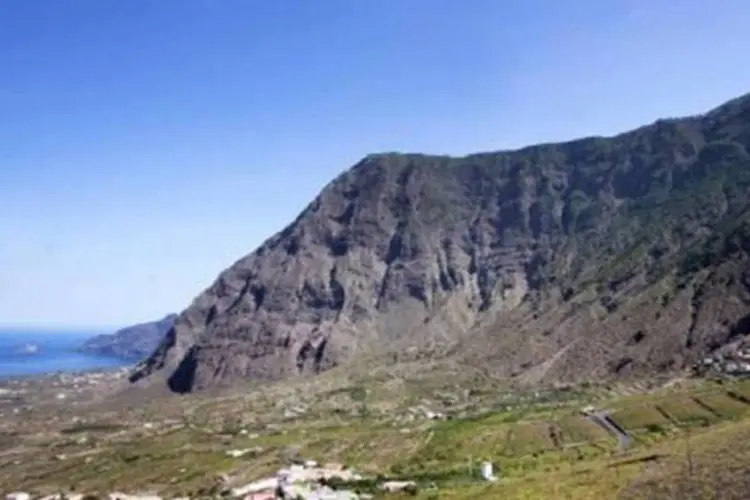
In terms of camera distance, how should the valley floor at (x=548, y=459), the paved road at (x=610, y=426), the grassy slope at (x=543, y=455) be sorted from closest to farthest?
the valley floor at (x=548, y=459) → the grassy slope at (x=543, y=455) → the paved road at (x=610, y=426)

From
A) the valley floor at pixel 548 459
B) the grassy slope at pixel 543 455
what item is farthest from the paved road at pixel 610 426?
the grassy slope at pixel 543 455

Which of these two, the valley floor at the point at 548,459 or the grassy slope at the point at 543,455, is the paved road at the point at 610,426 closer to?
the valley floor at the point at 548,459

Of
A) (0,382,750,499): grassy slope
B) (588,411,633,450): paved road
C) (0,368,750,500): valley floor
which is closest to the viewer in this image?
(0,368,750,500): valley floor

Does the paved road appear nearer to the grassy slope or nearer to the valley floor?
the valley floor

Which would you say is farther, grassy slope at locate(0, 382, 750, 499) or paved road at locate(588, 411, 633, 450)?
paved road at locate(588, 411, 633, 450)

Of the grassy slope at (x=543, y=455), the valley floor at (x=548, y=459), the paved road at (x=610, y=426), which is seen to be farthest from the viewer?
the paved road at (x=610, y=426)

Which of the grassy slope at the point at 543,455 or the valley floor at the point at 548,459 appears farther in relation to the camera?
the grassy slope at the point at 543,455

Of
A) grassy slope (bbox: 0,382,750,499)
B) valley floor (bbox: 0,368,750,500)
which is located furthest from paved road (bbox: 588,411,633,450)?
grassy slope (bbox: 0,382,750,499)

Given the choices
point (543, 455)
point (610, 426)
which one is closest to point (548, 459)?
point (543, 455)

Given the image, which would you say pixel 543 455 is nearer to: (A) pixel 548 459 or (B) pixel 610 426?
(A) pixel 548 459

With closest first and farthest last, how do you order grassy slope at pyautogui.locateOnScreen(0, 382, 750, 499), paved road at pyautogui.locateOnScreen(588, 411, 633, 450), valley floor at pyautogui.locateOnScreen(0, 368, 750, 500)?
1. valley floor at pyautogui.locateOnScreen(0, 368, 750, 500)
2. grassy slope at pyautogui.locateOnScreen(0, 382, 750, 499)
3. paved road at pyautogui.locateOnScreen(588, 411, 633, 450)

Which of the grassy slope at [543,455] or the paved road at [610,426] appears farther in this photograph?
the paved road at [610,426]
